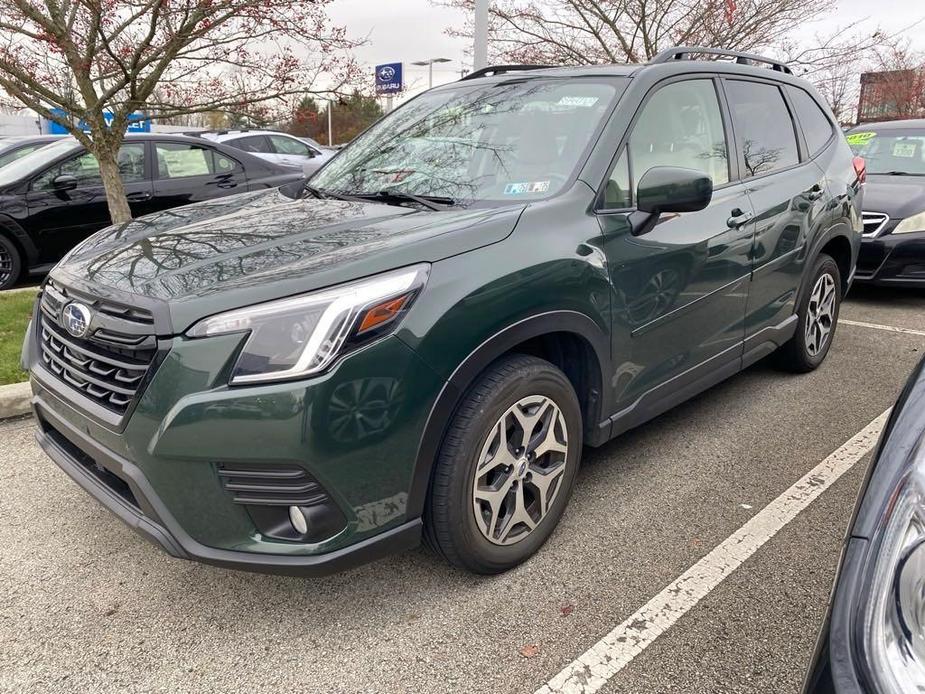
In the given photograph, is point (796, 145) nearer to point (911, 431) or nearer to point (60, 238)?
point (911, 431)

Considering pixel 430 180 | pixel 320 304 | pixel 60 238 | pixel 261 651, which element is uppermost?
pixel 430 180

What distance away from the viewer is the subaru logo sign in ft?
7.20

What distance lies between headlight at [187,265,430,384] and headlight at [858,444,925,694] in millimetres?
1277

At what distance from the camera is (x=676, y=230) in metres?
2.93

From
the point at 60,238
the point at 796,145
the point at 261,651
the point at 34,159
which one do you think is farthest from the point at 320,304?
the point at 34,159

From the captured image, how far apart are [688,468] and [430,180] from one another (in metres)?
1.76

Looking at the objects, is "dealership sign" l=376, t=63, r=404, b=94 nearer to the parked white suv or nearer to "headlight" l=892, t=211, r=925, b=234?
the parked white suv

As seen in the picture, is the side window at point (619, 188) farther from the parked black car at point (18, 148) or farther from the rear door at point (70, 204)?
the parked black car at point (18, 148)

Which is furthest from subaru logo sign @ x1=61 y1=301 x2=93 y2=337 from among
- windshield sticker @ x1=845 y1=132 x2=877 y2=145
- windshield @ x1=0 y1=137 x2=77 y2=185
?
windshield sticker @ x1=845 y1=132 x2=877 y2=145

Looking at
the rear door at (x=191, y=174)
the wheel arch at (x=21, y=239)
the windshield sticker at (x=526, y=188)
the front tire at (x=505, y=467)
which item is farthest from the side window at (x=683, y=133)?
the wheel arch at (x=21, y=239)

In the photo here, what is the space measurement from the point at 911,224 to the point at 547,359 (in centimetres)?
505

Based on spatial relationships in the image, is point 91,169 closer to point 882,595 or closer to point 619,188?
point 619,188

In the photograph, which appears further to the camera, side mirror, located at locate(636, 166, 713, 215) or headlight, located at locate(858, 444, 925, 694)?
side mirror, located at locate(636, 166, 713, 215)

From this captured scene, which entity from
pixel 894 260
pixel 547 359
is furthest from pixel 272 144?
pixel 547 359
